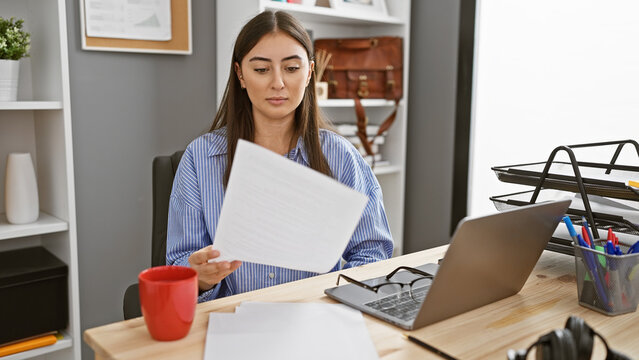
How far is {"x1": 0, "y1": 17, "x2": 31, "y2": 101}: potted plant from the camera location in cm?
179

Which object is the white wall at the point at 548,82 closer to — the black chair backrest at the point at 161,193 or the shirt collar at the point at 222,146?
the shirt collar at the point at 222,146

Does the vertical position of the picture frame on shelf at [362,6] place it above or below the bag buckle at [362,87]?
above

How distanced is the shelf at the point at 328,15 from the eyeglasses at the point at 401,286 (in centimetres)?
150

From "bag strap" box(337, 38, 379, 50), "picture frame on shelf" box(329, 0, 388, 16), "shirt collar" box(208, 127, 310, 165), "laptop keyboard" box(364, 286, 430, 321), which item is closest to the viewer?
"laptop keyboard" box(364, 286, 430, 321)

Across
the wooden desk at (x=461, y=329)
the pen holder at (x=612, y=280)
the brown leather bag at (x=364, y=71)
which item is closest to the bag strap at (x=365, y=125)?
the brown leather bag at (x=364, y=71)

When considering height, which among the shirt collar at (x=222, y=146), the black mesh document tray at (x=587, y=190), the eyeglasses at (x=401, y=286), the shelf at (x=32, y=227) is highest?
the shirt collar at (x=222, y=146)

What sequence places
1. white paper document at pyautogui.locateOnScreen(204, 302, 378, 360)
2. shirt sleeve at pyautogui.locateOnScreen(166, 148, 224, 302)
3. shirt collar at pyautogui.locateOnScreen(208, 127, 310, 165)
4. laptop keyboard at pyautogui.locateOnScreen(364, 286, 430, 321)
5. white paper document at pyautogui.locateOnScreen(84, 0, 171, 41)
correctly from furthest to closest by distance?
white paper document at pyautogui.locateOnScreen(84, 0, 171, 41)
shirt collar at pyautogui.locateOnScreen(208, 127, 310, 165)
shirt sleeve at pyautogui.locateOnScreen(166, 148, 224, 302)
laptop keyboard at pyautogui.locateOnScreen(364, 286, 430, 321)
white paper document at pyautogui.locateOnScreen(204, 302, 378, 360)

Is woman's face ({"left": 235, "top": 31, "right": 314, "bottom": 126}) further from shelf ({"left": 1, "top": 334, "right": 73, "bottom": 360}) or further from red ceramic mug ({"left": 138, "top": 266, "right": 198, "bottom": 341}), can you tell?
shelf ({"left": 1, "top": 334, "right": 73, "bottom": 360})

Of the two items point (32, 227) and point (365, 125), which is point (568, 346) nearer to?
point (32, 227)

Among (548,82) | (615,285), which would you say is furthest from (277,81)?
(548,82)

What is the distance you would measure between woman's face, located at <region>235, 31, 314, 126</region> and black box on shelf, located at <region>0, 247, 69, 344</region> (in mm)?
989

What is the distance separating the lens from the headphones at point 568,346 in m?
0.69

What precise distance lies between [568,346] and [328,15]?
6.92 ft

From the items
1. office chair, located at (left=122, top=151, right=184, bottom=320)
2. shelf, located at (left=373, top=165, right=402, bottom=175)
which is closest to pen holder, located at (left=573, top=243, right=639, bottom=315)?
office chair, located at (left=122, top=151, right=184, bottom=320)
